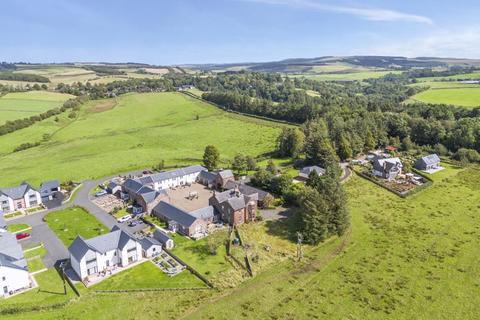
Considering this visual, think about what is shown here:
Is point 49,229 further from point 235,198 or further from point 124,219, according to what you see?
point 235,198

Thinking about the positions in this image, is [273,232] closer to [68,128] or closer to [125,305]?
[125,305]

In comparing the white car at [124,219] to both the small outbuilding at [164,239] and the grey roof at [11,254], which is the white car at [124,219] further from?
the grey roof at [11,254]

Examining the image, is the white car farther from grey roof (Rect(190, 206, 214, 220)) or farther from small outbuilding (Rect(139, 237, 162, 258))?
grey roof (Rect(190, 206, 214, 220))

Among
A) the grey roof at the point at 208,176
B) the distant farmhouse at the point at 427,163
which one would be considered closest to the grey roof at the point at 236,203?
the grey roof at the point at 208,176

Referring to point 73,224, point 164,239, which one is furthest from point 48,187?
point 164,239

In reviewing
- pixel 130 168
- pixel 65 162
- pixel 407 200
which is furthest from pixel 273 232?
pixel 65 162
